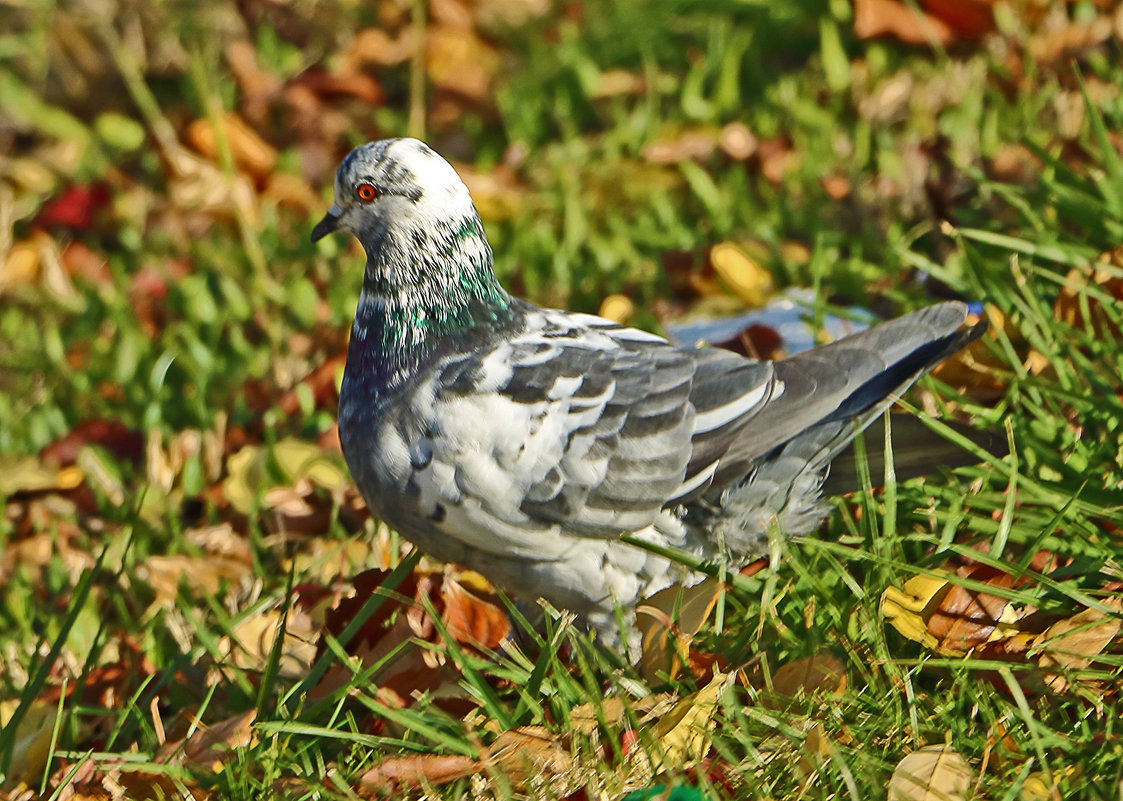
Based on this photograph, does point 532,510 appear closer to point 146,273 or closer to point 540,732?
point 540,732

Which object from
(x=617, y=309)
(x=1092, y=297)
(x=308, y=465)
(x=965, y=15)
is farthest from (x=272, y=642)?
(x=965, y=15)

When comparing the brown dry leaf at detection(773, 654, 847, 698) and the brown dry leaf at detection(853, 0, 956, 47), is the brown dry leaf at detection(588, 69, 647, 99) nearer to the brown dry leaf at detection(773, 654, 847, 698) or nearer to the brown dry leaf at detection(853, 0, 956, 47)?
the brown dry leaf at detection(853, 0, 956, 47)

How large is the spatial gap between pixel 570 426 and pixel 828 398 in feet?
1.70

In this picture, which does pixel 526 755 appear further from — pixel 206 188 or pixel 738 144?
pixel 206 188

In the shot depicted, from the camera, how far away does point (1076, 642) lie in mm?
2164

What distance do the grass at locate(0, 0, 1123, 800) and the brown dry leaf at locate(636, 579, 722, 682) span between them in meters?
0.04

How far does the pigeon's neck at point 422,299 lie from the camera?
2.66 meters

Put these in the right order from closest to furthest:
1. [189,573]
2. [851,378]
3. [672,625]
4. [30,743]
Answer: [672,625]
[851,378]
[30,743]
[189,573]

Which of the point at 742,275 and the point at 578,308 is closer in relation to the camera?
the point at 742,275

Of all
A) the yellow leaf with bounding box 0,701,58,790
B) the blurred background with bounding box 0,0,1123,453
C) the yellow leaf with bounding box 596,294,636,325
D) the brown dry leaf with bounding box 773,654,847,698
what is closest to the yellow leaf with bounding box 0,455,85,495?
the blurred background with bounding box 0,0,1123,453

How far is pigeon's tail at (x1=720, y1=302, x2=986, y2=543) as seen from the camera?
2.47m

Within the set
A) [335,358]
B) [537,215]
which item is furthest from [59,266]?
[537,215]

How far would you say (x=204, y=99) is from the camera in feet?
13.5

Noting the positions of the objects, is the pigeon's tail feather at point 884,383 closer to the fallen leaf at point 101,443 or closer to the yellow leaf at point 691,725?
the yellow leaf at point 691,725
